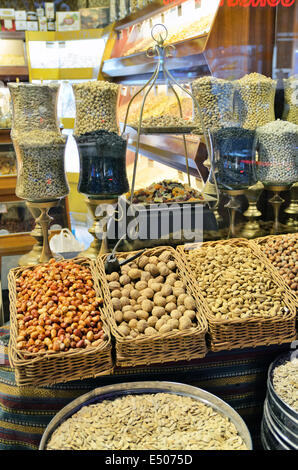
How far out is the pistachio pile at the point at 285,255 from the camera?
1.58 m

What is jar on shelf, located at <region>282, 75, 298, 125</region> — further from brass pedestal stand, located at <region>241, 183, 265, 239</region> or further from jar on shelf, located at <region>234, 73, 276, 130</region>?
brass pedestal stand, located at <region>241, 183, 265, 239</region>

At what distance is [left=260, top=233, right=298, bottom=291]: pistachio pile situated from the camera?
158 cm

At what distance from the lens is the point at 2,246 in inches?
126

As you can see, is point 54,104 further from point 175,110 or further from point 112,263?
point 112,263

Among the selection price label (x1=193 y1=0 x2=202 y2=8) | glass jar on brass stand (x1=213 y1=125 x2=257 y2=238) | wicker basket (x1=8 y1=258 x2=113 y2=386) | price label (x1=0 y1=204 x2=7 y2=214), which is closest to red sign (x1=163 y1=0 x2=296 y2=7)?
price label (x1=193 y1=0 x2=202 y2=8)

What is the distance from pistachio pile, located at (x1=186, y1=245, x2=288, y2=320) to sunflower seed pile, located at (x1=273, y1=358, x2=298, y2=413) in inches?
7.1

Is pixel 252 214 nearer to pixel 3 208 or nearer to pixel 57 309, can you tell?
pixel 57 309

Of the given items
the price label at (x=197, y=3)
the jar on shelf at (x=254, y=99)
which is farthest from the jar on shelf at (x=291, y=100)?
the price label at (x=197, y=3)

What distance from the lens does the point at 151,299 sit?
1.48 metres

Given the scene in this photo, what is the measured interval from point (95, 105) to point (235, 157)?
24.9 inches

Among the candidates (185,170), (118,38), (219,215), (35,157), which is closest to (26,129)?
(35,157)

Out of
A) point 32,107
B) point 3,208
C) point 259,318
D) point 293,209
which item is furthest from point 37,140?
point 3,208

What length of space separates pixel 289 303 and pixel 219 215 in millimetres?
721

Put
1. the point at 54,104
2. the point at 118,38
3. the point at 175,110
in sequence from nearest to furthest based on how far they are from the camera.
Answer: the point at 54,104 < the point at 175,110 < the point at 118,38
